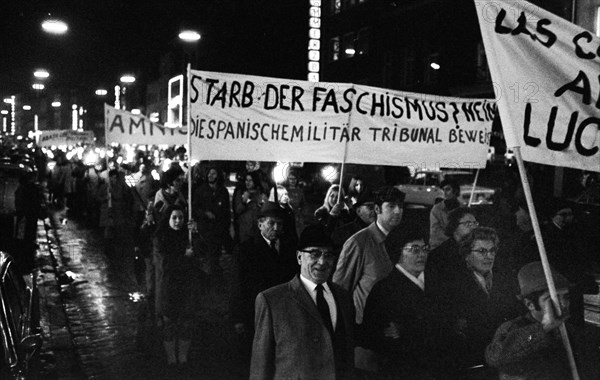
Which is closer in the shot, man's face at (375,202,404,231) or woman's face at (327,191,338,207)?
man's face at (375,202,404,231)

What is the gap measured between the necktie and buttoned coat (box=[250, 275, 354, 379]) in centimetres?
5

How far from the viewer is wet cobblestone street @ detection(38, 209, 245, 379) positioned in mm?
7406

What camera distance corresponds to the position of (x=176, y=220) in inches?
303

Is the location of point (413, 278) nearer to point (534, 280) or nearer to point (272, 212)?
point (534, 280)

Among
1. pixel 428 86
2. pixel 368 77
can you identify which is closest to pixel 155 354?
pixel 428 86

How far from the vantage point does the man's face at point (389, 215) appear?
5941 millimetres

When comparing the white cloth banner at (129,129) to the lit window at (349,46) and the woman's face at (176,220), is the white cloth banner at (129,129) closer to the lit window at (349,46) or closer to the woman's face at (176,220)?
the woman's face at (176,220)

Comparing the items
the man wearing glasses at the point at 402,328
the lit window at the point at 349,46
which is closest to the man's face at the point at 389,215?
the man wearing glasses at the point at 402,328

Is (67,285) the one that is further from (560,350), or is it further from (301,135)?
(560,350)

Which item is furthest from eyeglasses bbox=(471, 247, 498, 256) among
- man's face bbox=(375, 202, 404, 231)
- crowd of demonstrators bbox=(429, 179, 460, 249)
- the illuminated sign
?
the illuminated sign

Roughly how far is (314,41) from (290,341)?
104 feet

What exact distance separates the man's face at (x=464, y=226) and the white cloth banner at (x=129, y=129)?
330 inches

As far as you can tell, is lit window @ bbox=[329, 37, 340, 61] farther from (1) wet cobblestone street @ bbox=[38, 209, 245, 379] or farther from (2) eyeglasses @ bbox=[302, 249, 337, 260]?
(2) eyeglasses @ bbox=[302, 249, 337, 260]

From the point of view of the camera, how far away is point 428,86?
38688 millimetres
